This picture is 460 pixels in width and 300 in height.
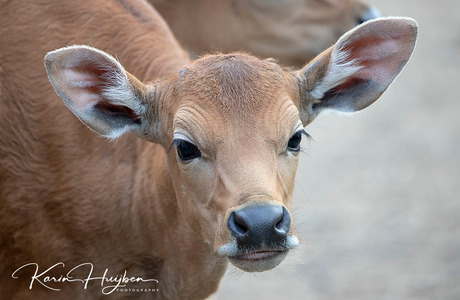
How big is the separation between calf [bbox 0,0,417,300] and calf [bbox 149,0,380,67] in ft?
8.33

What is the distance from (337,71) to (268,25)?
3949 mm

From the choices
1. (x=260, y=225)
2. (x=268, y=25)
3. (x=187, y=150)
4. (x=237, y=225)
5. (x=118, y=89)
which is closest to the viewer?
(x=260, y=225)

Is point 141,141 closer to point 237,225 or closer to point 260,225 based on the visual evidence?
point 237,225

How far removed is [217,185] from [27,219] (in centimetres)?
175

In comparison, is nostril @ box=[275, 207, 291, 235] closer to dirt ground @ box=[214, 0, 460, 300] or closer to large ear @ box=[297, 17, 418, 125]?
large ear @ box=[297, 17, 418, 125]

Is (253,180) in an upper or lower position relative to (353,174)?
upper

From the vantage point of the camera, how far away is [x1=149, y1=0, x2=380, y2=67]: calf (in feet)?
30.2

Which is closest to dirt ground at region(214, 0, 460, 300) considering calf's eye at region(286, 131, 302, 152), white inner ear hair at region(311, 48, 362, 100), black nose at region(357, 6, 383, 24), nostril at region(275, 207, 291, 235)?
black nose at region(357, 6, 383, 24)

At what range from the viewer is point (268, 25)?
9312 mm

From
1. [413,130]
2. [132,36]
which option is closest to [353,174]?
[413,130]

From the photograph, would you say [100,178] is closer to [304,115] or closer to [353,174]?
[304,115]

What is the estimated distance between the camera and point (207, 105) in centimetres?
507

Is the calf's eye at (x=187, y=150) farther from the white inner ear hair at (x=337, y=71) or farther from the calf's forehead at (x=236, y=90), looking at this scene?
the white inner ear hair at (x=337, y=71)
